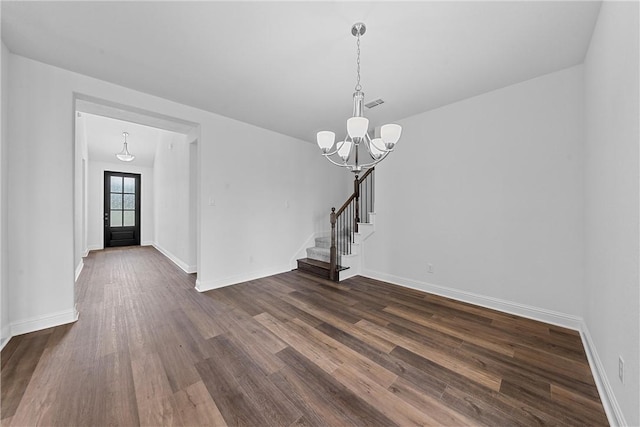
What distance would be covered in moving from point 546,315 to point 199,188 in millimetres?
4809

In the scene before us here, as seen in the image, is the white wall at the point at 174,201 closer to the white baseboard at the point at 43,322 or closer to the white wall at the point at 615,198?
the white baseboard at the point at 43,322

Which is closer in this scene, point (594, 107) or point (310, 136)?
point (594, 107)

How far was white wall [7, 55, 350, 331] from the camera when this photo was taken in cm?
240

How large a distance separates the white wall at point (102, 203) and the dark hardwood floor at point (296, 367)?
5.59 metres

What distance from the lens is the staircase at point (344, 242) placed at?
172 inches

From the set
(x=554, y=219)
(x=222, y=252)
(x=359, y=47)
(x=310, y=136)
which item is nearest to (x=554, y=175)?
(x=554, y=219)

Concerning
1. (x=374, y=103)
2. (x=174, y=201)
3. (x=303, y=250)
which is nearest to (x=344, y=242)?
(x=303, y=250)

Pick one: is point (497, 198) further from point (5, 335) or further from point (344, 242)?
point (5, 335)

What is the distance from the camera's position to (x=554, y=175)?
2.59m

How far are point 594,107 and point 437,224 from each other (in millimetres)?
1932

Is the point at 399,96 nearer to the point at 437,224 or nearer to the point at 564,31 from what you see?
the point at 564,31

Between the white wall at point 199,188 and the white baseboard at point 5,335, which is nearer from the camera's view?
the white baseboard at point 5,335

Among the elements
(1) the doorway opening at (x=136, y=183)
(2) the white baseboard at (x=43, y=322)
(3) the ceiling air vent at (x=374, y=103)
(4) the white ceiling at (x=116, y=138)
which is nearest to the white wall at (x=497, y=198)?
(3) the ceiling air vent at (x=374, y=103)

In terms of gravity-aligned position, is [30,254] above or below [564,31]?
below
